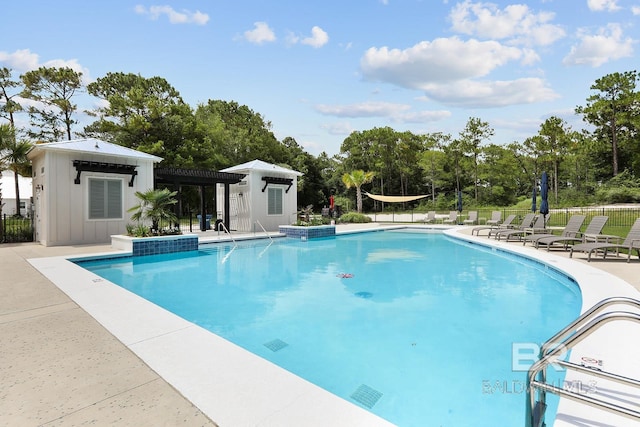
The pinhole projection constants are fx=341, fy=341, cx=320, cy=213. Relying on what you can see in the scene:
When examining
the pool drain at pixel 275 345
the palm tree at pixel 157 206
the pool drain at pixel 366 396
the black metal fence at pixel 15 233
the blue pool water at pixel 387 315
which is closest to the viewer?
the pool drain at pixel 366 396

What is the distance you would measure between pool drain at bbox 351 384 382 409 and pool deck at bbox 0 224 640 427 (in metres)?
0.69

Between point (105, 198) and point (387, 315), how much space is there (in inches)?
421

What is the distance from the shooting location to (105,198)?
11.6 m

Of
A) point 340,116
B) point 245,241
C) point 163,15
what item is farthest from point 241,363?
point 340,116

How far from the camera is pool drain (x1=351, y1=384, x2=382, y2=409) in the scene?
292cm

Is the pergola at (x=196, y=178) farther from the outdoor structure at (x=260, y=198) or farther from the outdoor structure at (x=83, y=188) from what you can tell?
the outdoor structure at (x=83, y=188)

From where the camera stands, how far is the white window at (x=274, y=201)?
54.5ft

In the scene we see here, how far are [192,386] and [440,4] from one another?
1372cm

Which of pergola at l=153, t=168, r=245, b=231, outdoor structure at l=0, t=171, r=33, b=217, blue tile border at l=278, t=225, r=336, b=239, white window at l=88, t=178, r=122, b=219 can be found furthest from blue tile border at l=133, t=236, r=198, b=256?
outdoor structure at l=0, t=171, r=33, b=217

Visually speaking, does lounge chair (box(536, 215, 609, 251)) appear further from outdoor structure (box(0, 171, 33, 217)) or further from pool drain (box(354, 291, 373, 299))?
outdoor structure (box(0, 171, 33, 217))

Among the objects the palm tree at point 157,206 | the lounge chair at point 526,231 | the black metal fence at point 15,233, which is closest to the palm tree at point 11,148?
the black metal fence at point 15,233

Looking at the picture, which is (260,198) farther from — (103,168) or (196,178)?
(103,168)

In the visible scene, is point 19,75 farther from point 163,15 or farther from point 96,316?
point 96,316

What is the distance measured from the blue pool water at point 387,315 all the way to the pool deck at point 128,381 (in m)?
0.72
